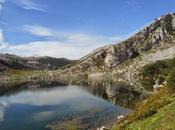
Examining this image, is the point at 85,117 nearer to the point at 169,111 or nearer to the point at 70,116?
the point at 70,116

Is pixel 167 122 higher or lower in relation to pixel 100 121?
higher

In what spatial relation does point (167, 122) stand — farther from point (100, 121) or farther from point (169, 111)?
point (100, 121)

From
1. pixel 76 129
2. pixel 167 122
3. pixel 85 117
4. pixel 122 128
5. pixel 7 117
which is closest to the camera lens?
pixel 167 122

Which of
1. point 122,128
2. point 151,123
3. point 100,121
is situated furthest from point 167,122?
point 100,121

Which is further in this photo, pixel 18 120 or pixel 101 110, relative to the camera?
pixel 101 110

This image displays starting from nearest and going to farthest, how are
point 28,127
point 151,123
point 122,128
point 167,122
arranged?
point 167,122 < point 151,123 < point 122,128 < point 28,127

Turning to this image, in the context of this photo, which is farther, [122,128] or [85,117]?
[85,117]

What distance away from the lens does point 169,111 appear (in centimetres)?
4625

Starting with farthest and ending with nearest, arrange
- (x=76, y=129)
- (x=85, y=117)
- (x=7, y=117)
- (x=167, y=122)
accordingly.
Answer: (x=7, y=117), (x=85, y=117), (x=76, y=129), (x=167, y=122)

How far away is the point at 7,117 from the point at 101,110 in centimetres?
3178

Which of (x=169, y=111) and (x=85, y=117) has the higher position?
(x=169, y=111)

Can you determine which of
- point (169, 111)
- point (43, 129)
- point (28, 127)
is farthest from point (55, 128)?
point (169, 111)

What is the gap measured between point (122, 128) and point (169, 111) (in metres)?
8.91

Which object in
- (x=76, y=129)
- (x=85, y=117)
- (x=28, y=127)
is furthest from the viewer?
(x=85, y=117)
